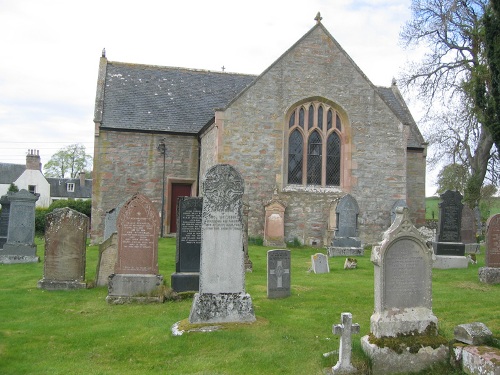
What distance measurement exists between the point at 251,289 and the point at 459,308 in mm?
4034

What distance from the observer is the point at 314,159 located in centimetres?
2042

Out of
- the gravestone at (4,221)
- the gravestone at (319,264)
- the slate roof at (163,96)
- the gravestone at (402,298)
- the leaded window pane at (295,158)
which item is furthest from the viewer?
the slate roof at (163,96)

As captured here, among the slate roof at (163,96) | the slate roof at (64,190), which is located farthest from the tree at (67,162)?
the slate roof at (163,96)

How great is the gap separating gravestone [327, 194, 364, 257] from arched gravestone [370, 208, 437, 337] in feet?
34.9

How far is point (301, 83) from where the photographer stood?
65.0 feet

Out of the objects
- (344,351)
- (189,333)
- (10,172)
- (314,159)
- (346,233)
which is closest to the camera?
(344,351)

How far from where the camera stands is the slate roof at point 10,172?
54.8 m

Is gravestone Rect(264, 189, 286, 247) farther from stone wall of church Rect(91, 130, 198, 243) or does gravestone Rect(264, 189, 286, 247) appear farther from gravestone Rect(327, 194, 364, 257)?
stone wall of church Rect(91, 130, 198, 243)

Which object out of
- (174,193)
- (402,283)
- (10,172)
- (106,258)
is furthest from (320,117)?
(10,172)

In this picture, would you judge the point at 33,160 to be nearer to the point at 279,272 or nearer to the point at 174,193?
the point at 174,193

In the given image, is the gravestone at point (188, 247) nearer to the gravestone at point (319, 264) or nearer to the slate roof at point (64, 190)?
the gravestone at point (319, 264)

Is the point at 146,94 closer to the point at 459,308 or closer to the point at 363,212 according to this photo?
the point at 363,212

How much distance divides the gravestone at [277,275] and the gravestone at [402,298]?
142 inches

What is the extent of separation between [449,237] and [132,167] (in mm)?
13965
